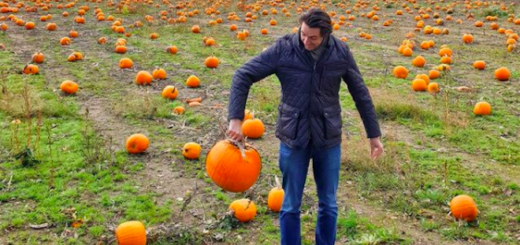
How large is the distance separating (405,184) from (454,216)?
0.79m

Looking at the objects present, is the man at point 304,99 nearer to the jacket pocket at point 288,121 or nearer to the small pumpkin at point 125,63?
the jacket pocket at point 288,121

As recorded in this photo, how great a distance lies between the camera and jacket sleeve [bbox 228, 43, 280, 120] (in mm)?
4066

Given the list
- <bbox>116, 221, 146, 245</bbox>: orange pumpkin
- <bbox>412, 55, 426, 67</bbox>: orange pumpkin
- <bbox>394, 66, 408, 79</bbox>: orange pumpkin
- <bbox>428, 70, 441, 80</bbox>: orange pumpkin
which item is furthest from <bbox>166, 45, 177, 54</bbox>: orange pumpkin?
<bbox>116, 221, 146, 245</bbox>: orange pumpkin

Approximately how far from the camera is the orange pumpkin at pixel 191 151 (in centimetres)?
665

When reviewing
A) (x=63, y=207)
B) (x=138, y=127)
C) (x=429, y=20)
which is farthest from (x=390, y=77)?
(x=429, y=20)

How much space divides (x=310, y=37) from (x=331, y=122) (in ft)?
2.32

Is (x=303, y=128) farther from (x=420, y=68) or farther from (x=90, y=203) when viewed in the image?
(x=420, y=68)

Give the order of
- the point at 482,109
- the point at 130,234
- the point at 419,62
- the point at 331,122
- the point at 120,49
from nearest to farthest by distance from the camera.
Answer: the point at 331,122, the point at 130,234, the point at 482,109, the point at 419,62, the point at 120,49

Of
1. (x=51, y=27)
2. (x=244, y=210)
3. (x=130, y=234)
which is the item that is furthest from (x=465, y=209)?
(x=51, y=27)

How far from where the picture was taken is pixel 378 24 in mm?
17719

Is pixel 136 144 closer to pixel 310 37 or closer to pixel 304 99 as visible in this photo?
pixel 304 99

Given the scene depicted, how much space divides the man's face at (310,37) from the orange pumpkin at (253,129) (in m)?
3.50

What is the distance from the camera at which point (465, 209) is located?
17.1 feet

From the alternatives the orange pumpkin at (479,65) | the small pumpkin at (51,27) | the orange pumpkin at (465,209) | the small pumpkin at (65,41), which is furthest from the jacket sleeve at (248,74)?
the small pumpkin at (51,27)
